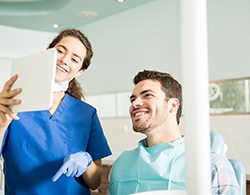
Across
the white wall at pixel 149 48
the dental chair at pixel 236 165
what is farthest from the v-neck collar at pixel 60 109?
the white wall at pixel 149 48

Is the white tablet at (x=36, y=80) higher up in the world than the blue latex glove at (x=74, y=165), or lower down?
higher up

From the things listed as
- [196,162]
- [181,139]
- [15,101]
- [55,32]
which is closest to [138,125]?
[181,139]

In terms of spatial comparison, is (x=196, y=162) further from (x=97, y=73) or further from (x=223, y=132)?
(x=97, y=73)

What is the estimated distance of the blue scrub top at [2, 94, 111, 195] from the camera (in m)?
1.11

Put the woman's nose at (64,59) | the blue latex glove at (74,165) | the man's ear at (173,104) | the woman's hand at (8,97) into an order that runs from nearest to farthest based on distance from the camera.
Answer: the woman's hand at (8,97), the blue latex glove at (74,165), the woman's nose at (64,59), the man's ear at (173,104)

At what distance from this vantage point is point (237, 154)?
3.44 m

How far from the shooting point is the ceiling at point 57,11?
445cm

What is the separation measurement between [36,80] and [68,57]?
1.41ft

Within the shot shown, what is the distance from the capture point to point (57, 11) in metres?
4.68

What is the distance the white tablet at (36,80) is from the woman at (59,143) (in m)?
0.31

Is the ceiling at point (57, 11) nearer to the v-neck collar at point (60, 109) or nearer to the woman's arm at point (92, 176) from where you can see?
the v-neck collar at point (60, 109)

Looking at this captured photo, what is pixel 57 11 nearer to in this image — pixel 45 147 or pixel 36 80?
pixel 45 147

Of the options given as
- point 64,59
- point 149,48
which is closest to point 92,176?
point 64,59

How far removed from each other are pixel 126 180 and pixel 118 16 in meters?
3.95
